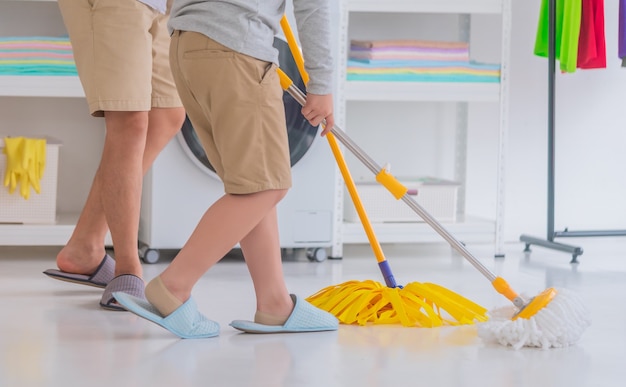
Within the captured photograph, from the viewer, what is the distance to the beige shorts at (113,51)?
199cm

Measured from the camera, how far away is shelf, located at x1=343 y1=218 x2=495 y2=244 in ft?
9.89

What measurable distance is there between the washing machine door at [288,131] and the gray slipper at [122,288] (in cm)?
80

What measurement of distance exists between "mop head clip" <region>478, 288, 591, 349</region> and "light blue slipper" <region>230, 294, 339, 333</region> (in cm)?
30

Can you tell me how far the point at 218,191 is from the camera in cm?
284

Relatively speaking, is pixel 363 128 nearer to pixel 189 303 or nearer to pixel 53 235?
pixel 53 235

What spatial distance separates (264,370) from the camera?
152 cm

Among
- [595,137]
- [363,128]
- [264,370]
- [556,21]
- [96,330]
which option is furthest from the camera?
[595,137]

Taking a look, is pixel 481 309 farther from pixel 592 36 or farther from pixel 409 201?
pixel 592 36

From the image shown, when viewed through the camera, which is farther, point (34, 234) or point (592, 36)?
point (592, 36)

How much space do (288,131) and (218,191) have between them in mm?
277

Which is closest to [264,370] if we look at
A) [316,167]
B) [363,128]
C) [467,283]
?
[467,283]

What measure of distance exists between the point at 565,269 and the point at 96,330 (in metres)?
1.60

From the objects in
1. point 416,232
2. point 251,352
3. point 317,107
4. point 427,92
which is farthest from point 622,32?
point 251,352

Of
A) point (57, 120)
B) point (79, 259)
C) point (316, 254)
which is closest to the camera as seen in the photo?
point (79, 259)
